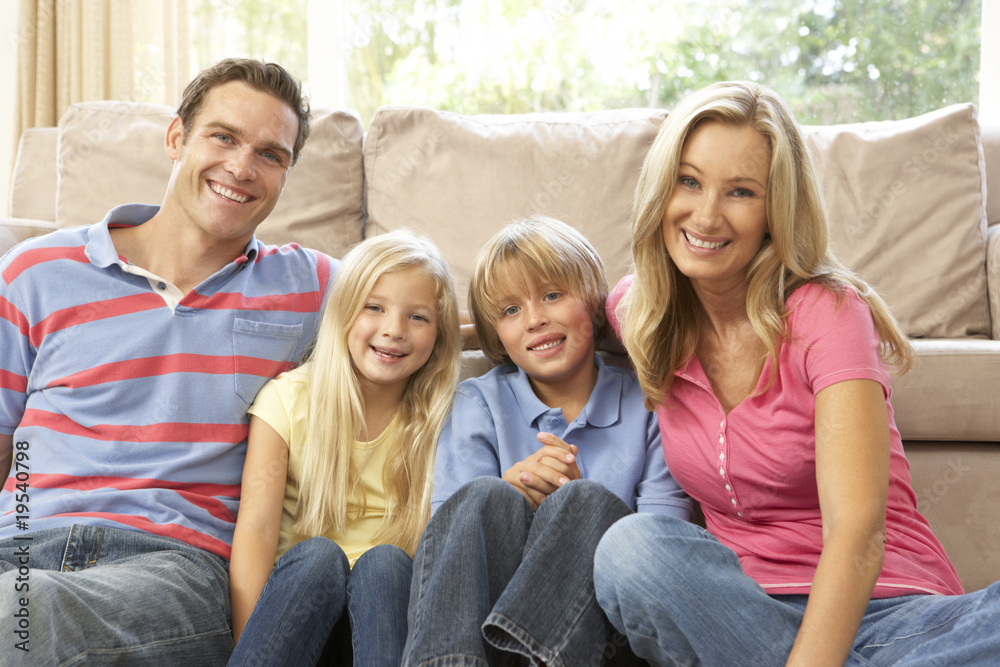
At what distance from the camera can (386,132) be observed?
2.12 meters

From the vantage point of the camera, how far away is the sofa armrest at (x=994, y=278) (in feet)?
6.46

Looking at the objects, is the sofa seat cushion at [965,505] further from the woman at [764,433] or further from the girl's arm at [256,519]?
the girl's arm at [256,519]

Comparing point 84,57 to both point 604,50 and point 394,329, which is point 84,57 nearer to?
point 604,50

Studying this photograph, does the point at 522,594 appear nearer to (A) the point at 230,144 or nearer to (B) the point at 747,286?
(B) the point at 747,286

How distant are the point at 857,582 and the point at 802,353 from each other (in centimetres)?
30

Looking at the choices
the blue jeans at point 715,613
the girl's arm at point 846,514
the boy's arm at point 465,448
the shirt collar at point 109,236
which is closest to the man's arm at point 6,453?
the shirt collar at point 109,236

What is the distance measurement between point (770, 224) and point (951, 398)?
2.34 ft

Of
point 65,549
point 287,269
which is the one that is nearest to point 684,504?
point 287,269

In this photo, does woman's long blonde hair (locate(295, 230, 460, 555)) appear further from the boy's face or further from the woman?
the woman

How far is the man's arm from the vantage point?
4.21 feet

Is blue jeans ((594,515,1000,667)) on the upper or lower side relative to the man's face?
lower

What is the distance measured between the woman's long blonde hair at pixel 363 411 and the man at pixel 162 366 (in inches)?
3.5

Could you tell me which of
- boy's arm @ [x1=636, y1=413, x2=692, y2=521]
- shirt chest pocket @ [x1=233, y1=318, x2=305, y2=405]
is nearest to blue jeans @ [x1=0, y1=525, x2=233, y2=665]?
shirt chest pocket @ [x1=233, y1=318, x2=305, y2=405]

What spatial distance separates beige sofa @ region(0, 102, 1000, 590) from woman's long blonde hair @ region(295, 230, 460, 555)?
542 millimetres
